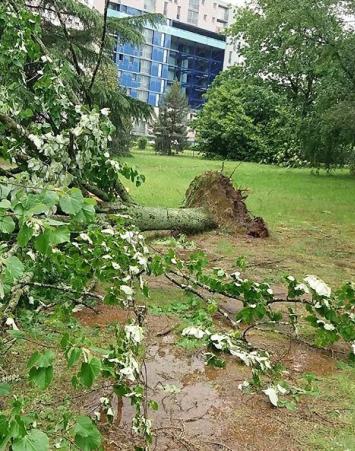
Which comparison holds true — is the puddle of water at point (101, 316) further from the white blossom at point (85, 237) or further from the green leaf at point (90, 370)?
the green leaf at point (90, 370)

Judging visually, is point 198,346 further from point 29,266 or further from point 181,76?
point 181,76

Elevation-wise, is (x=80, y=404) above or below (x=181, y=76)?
below

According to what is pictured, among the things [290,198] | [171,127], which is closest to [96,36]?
[290,198]

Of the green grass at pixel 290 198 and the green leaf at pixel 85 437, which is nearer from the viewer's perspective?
the green leaf at pixel 85 437

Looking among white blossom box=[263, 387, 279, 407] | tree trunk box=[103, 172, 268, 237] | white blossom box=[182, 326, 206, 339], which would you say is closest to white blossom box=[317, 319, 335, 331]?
white blossom box=[263, 387, 279, 407]

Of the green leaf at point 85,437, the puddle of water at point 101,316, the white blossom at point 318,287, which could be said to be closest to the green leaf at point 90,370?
the green leaf at point 85,437

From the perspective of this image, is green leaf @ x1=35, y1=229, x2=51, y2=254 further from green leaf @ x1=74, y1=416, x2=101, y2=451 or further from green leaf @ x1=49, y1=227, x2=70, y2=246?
green leaf @ x1=74, y1=416, x2=101, y2=451

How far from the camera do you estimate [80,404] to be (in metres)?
2.88

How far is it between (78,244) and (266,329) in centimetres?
193

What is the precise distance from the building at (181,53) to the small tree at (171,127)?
2861cm

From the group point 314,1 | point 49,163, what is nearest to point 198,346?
point 49,163

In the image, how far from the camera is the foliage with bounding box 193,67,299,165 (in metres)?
33.8

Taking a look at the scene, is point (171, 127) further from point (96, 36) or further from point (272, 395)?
point (272, 395)

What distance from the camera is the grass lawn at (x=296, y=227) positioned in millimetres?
6551
